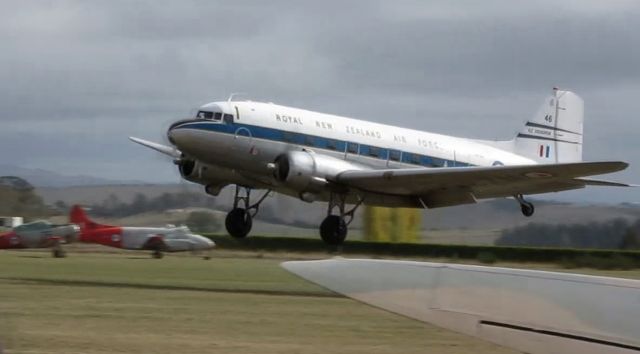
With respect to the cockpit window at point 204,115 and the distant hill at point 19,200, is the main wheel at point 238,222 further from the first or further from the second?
the distant hill at point 19,200

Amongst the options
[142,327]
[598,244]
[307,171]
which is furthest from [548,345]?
[598,244]

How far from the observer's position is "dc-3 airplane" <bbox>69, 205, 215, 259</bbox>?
3803 centimetres

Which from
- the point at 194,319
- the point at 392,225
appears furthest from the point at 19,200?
the point at 194,319

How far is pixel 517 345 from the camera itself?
28.7ft

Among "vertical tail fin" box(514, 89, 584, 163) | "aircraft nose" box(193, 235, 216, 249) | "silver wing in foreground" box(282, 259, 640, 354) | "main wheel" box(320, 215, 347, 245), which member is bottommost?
"silver wing in foreground" box(282, 259, 640, 354)

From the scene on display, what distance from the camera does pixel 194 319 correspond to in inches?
603

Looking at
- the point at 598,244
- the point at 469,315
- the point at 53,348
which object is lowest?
the point at 53,348

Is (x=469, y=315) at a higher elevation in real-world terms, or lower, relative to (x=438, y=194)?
lower

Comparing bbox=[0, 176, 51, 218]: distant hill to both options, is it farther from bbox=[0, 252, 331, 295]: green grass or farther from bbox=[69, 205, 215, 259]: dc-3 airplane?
bbox=[0, 252, 331, 295]: green grass

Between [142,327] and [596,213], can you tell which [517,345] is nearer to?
[142,327]

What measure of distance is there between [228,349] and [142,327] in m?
2.14

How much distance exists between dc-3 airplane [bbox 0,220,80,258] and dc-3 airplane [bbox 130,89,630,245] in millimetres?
5677

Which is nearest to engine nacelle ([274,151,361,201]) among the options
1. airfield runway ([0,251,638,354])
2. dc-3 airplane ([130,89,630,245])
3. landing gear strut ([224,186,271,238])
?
dc-3 airplane ([130,89,630,245])

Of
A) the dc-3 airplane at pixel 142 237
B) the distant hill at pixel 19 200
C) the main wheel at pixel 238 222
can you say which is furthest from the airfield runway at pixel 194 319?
the distant hill at pixel 19 200
